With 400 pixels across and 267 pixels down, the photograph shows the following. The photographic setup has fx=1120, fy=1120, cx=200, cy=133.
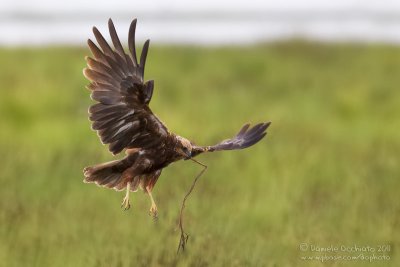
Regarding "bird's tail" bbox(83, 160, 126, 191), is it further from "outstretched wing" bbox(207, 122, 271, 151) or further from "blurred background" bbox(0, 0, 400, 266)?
"blurred background" bbox(0, 0, 400, 266)

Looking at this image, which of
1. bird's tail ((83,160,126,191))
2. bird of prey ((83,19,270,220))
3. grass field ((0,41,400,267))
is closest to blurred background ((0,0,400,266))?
grass field ((0,41,400,267))

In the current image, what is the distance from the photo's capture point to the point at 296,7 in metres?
17.8

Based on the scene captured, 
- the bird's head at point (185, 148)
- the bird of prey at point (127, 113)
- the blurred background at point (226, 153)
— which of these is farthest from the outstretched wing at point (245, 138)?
the blurred background at point (226, 153)

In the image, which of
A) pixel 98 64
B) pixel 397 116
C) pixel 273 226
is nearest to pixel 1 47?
pixel 397 116

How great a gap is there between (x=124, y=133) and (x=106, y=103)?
0.16m

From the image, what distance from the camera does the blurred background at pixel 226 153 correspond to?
619 centimetres

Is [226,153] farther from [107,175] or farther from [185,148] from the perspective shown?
[185,148]

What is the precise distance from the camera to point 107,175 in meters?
4.87

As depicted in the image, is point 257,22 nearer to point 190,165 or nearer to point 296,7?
point 296,7

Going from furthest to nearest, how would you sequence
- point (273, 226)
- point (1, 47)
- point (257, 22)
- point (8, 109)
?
point (257, 22)
point (1, 47)
point (8, 109)
point (273, 226)

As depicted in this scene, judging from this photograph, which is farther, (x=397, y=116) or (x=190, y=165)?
(x=397, y=116)

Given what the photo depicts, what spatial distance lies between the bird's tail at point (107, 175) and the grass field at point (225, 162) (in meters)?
0.87

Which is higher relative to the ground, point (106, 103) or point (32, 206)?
point (106, 103)

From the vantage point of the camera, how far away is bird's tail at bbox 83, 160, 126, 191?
4.84 m
